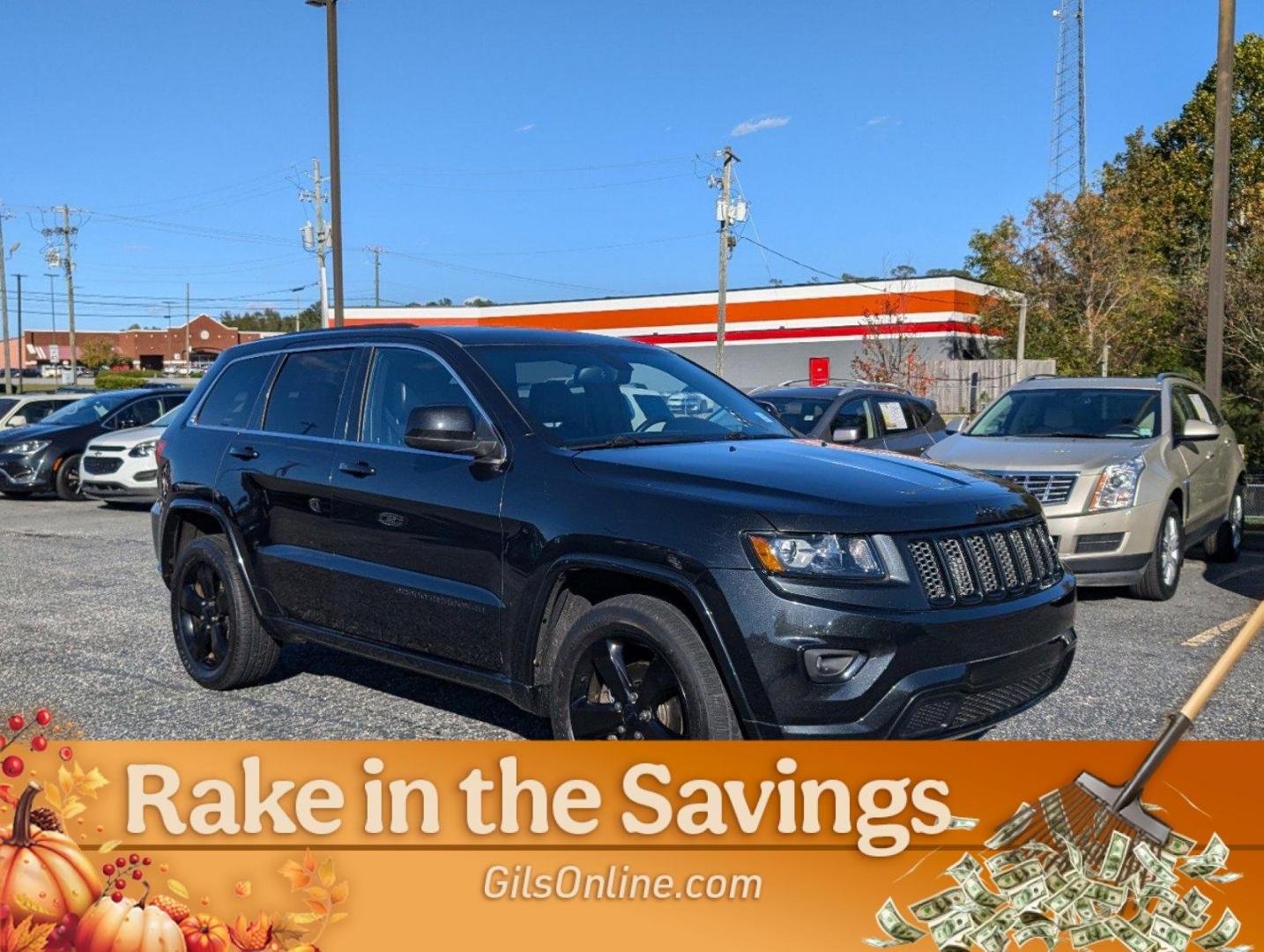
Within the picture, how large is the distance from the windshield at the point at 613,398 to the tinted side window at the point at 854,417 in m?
6.50

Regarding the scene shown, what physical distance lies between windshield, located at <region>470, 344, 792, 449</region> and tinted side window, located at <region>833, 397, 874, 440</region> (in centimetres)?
650

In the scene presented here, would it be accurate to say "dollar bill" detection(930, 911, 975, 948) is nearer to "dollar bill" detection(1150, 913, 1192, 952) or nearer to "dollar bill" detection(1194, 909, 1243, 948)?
"dollar bill" detection(1150, 913, 1192, 952)

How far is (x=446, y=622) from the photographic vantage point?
14.8ft

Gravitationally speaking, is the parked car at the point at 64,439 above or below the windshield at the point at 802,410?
below

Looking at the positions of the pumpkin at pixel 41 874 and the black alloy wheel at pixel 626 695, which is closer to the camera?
the pumpkin at pixel 41 874

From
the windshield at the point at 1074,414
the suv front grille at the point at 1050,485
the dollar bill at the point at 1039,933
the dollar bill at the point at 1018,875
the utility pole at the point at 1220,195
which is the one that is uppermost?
the utility pole at the point at 1220,195

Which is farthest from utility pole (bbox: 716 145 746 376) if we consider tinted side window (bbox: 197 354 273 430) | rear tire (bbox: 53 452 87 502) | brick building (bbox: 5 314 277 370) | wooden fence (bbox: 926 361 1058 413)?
brick building (bbox: 5 314 277 370)

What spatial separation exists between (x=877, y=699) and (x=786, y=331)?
50.6 metres

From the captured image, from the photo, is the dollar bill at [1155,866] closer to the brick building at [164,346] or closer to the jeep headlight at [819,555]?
the jeep headlight at [819,555]

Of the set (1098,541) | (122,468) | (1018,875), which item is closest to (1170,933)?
(1018,875)

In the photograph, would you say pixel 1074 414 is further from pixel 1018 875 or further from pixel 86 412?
pixel 86 412

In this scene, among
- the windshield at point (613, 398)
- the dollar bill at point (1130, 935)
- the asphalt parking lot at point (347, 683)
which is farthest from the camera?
the asphalt parking lot at point (347, 683)

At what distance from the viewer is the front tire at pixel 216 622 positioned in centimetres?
561

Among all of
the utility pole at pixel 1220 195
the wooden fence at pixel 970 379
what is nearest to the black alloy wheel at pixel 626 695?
the utility pole at pixel 1220 195
